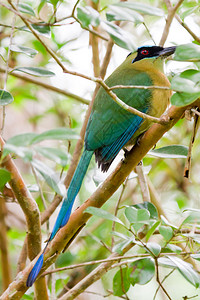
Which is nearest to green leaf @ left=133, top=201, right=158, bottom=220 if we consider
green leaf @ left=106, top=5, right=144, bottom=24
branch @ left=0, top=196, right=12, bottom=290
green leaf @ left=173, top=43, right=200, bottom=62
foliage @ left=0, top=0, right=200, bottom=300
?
foliage @ left=0, top=0, right=200, bottom=300

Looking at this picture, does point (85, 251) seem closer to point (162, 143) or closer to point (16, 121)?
point (162, 143)

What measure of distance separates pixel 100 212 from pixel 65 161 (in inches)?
19.3

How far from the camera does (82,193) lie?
3.52 metres

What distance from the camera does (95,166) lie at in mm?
2762

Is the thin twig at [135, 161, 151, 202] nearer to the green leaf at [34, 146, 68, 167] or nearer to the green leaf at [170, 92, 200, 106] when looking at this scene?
the green leaf at [170, 92, 200, 106]

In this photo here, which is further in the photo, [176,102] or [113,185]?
[113,185]

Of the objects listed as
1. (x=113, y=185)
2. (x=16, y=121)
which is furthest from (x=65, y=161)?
(x=16, y=121)

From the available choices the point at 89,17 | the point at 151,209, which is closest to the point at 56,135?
the point at 89,17

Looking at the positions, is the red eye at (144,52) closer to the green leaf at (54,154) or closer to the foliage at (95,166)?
the foliage at (95,166)

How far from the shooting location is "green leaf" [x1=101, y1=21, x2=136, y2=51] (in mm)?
1379

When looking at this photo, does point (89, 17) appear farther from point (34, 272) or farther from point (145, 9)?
point (34, 272)

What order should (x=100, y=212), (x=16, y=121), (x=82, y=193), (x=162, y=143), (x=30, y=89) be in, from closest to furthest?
(x=100, y=212) < (x=82, y=193) < (x=162, y=143) < (x=30, y=89) < (x=16, y=121)

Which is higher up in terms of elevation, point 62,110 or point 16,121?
point 62,110

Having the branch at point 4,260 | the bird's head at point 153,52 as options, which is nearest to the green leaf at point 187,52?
the bird's head at point 153,52
